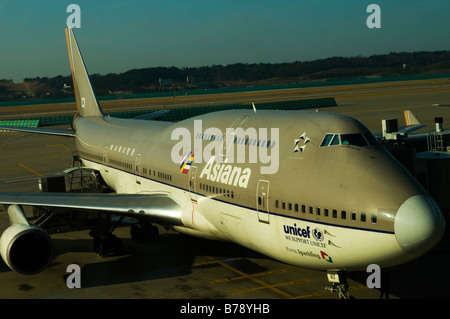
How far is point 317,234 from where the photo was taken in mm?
15555

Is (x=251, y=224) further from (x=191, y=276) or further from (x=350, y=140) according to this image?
(x=191, y=276)

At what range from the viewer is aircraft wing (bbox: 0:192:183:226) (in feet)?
74.6

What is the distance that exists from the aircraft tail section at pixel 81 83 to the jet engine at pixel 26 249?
19.1 m

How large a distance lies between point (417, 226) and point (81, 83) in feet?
103

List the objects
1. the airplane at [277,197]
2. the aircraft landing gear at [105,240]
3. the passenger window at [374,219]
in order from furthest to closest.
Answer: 1. the aircraft landing gear at [105,240]
2. the airplane at [277,197]
3. the passenger window at [374,219]

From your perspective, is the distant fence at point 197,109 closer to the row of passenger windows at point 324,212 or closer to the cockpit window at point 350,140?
the cockpit window at point 350,140

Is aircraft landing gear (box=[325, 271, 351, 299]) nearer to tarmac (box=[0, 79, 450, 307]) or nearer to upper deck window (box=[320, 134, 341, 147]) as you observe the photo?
tarmac (box=[0, 79, 450, 307])

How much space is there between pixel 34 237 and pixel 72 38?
73.5 feet

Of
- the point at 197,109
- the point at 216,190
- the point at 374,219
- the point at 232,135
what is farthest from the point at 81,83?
the point at 197,109

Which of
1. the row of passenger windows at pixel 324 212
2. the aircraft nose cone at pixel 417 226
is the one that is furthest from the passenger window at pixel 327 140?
the aircraft nose cone at pixel 417 226

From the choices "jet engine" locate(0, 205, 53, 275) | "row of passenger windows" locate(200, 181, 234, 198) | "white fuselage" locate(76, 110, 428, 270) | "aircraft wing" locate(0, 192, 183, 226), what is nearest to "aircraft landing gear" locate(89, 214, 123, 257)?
"aircraft wing" locate(0, 192, 183, 226)

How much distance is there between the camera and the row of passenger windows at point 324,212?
575 inches
